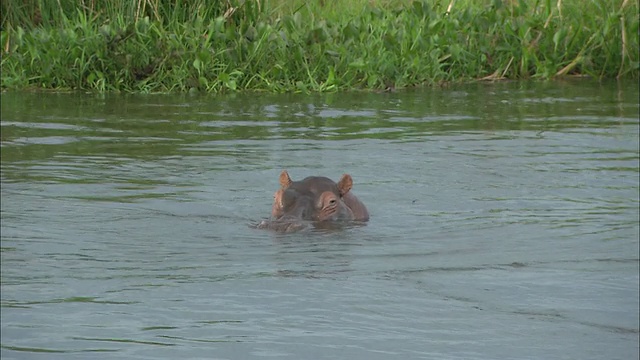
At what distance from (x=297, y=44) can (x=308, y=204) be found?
4994 millimetres

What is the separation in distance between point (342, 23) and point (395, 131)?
2.83m

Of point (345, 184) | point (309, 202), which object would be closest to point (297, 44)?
point (345, 184)

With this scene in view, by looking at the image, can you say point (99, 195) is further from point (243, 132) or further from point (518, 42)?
point (518, 42)

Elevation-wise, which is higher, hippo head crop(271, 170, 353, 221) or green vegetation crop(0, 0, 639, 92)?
green vegetation crop(0, 0, 639, 92)

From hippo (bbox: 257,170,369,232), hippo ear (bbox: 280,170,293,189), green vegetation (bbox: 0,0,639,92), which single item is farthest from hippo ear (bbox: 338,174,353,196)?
green vegetation (bbox: 0,0,639,92)

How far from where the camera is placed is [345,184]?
6.45 meters

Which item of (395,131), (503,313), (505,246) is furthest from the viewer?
(395,131)

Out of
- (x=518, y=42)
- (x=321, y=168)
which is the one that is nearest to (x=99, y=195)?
(x=321, y=168)

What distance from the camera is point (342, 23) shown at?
11758 mm

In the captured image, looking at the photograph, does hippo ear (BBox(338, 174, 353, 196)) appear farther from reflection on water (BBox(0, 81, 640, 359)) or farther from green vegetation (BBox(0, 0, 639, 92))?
green vegetation (BBox(0, 0, 639, 92))

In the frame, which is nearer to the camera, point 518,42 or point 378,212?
point 378,212

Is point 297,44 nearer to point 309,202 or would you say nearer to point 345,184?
point 345,184

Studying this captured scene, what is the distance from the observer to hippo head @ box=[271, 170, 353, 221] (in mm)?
6262

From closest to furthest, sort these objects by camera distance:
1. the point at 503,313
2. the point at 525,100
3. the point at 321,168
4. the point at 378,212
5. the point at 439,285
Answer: the point at 503,313
the point at 439,285
the point at 378,212
the point at 321,168
the point at 525,100
